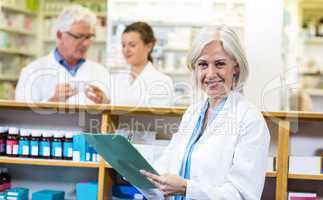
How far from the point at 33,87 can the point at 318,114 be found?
2047 mm

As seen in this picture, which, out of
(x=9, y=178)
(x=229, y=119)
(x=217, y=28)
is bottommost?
(x=9, y=178)

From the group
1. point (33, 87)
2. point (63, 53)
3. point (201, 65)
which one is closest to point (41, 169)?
point (33, 87)

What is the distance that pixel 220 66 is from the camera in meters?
1.83

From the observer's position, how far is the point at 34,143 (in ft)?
8.85

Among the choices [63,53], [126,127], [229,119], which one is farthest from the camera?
[63,53]

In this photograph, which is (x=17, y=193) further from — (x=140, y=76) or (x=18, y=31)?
(x=18, y=31)

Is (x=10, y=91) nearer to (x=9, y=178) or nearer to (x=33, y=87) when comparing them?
(x=33, y=87)

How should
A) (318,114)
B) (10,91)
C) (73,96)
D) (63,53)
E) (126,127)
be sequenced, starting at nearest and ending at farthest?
(318,114) → (126,127) → (73,96) → (63,53) → (10,91)

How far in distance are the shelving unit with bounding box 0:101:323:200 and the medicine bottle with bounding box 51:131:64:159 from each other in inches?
2.0

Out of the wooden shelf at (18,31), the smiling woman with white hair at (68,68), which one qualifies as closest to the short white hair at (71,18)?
the smiling woman with white hair at (68,68)

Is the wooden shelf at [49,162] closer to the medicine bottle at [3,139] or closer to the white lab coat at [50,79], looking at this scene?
the medicine bottle at [3,139]

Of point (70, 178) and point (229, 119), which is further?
point (70, 178)

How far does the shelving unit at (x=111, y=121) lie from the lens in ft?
8.03

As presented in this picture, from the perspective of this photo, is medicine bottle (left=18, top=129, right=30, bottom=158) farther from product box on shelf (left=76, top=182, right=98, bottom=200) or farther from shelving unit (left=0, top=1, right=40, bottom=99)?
shelving unit (left=0, top=1, right=40, bottom=99)
